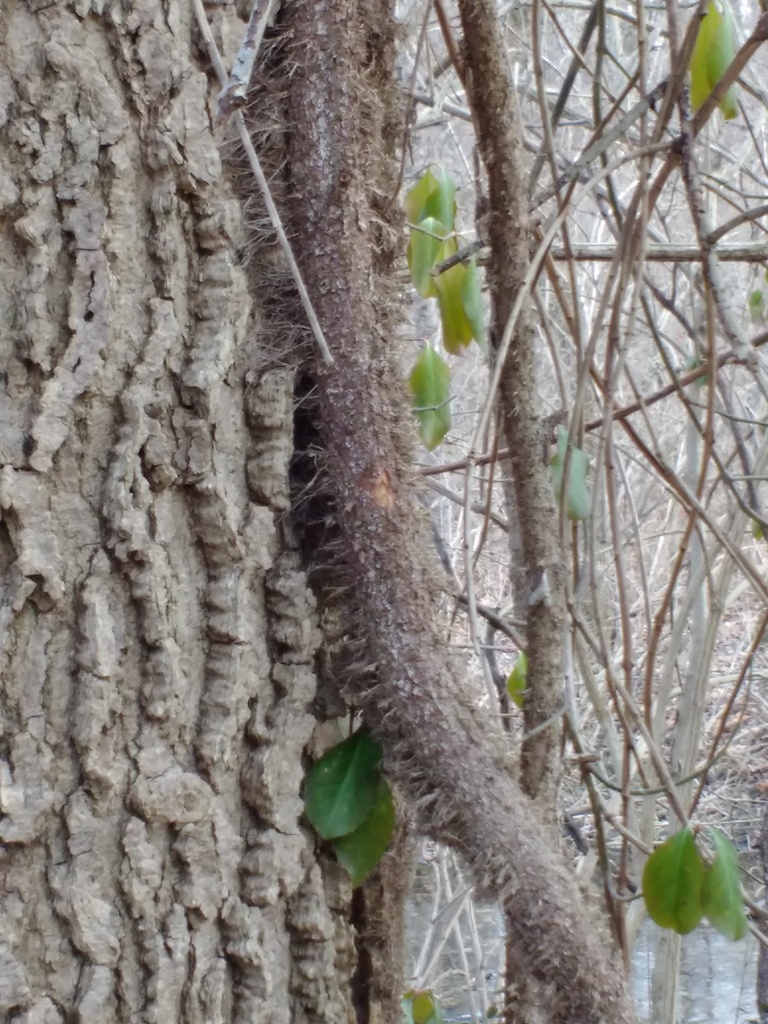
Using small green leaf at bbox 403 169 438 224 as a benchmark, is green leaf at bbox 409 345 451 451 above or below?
below

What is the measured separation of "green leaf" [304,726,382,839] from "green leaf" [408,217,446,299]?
1.27 feet

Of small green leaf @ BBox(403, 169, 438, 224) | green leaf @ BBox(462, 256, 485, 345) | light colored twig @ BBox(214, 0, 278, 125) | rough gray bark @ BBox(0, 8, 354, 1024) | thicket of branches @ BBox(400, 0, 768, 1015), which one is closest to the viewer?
light colored twig @ BBox(214, 0, 278, 125)

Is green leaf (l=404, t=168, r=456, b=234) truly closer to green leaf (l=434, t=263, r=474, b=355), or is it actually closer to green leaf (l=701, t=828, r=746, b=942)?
green leaf (l=434, t=263, r=474, b=355)

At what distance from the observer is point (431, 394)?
2.93 feet

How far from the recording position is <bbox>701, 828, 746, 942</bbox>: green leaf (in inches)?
27.2

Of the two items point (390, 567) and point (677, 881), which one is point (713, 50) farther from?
point (677, 881)

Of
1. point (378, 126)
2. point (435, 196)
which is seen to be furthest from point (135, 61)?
point (435, 196)

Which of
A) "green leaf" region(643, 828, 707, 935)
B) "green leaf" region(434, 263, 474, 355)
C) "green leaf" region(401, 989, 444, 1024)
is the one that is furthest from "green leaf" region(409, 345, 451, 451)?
"green leaf" region(401, 989, 444, 1024)

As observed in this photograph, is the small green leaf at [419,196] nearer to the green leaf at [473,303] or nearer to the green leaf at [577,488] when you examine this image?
the green leaf at [473,303]

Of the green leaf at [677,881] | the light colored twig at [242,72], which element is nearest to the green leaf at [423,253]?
the light colored twig at [242,72]

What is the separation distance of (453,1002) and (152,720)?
1.90 meters

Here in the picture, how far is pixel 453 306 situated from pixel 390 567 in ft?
1.18

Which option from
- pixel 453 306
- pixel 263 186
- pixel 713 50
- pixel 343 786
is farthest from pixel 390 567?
pixel 713 50

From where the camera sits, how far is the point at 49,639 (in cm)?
58
